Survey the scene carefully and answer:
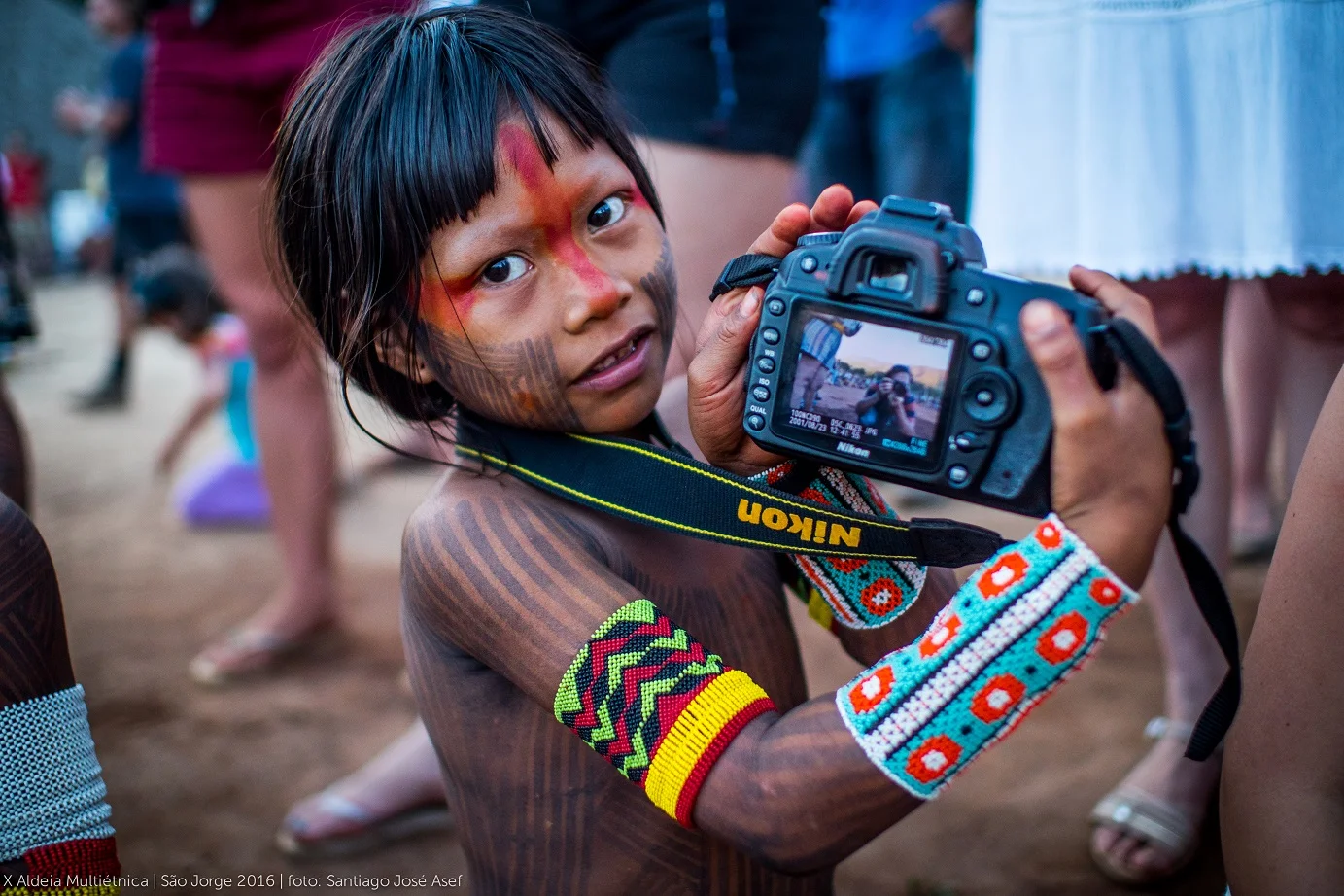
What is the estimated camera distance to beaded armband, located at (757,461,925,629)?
123 cm

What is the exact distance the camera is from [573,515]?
1.19 metres

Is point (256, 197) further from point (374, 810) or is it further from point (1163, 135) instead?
point (1163, 135)

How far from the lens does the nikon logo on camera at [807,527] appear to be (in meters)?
1.10

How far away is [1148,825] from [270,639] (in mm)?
2041

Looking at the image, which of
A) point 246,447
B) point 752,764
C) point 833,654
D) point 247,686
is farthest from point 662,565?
point 246,447

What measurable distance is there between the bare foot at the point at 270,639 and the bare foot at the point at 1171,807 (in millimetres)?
1912

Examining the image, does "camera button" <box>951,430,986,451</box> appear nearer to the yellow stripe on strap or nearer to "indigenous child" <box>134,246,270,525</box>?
the yellow stripe on strap

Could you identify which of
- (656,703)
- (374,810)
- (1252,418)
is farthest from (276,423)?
(1252,418)

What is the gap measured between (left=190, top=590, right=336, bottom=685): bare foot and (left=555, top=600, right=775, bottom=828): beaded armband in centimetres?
191

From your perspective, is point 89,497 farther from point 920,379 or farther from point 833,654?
point 920,379

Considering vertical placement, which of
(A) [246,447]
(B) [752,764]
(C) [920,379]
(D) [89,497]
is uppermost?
(C) [920,379]

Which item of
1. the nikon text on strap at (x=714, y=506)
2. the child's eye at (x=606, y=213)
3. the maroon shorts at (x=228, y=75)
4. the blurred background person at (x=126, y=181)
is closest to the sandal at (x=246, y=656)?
the maroon shorts at (x=228, y=75)

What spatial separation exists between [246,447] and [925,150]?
267 cm

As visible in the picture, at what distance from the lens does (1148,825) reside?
174cm
